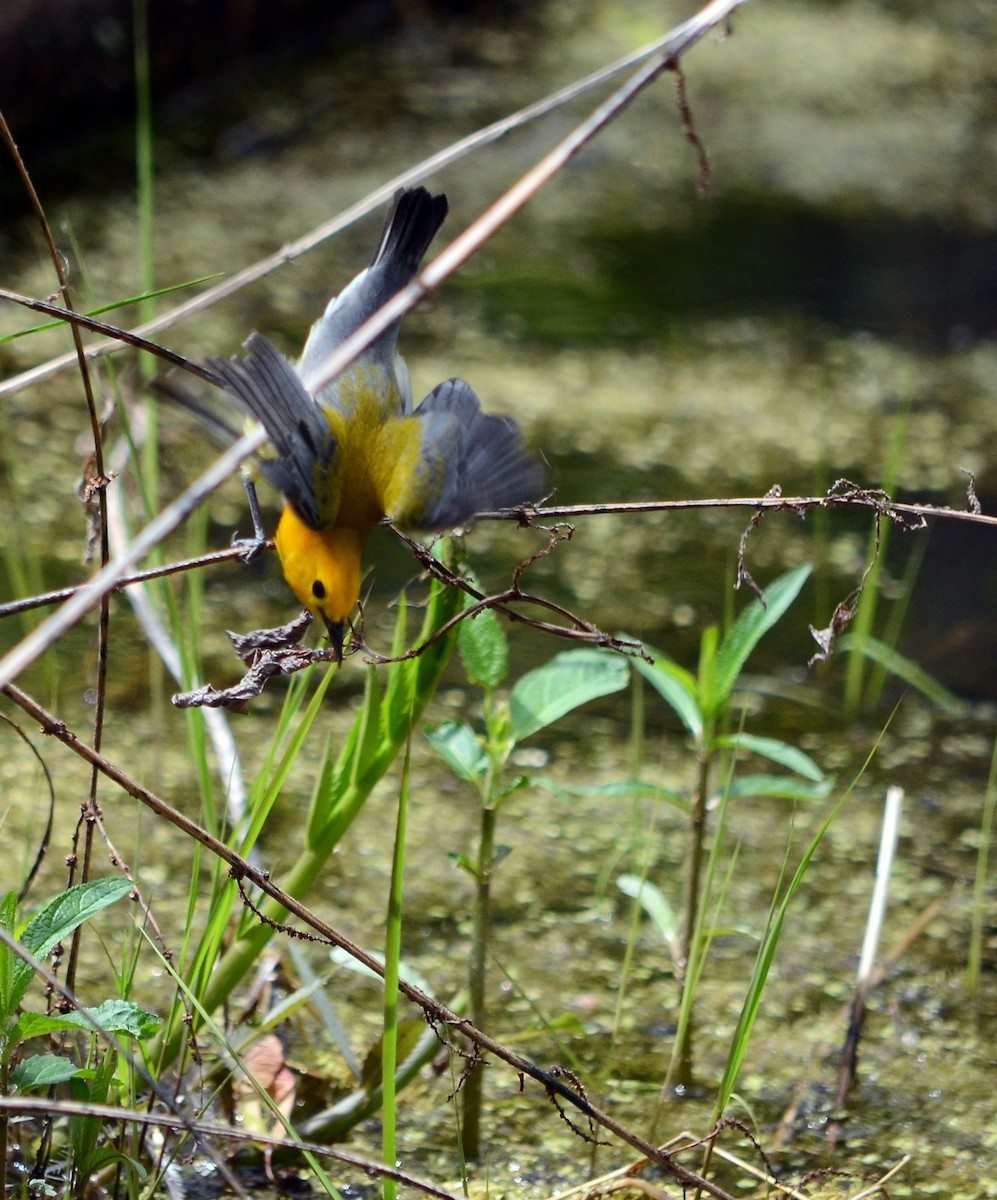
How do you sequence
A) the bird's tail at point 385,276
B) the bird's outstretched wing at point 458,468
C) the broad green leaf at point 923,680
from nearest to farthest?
1. the bird's outstretched wing at point 458,468
2. the bird's tail at point 385,276
3. the broad green leaf at point 923,680

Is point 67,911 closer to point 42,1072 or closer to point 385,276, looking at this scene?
point 42,1072

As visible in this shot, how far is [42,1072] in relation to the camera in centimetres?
129

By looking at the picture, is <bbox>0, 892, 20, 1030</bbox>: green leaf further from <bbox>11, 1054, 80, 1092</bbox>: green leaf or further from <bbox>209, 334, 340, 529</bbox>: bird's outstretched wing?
<bbox>209, 334, 340, 529</bbox>: bird's outstretched wing

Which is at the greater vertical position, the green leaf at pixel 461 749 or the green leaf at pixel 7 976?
the green leaf at pixel 461 749

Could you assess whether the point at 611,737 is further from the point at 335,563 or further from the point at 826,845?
the point at 335,563

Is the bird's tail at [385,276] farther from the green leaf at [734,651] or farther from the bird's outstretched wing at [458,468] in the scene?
the green leaf at [734,651]

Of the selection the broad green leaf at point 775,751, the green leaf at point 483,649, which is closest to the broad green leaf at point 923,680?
the broad green leaf at point 775,751

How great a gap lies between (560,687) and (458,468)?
0.27m

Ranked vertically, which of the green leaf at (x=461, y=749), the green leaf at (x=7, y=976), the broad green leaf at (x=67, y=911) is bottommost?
the green leaf at (x=7, y=976)

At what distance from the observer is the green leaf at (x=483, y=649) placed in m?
1.58

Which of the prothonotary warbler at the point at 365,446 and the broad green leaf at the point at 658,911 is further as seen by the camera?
the broad green leaf at the point at 658,911

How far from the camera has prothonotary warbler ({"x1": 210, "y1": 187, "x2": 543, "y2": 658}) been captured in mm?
1592

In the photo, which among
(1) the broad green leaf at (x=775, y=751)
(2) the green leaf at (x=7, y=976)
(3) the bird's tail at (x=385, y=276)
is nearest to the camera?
(2) the green leaf at (x=7, y=976)

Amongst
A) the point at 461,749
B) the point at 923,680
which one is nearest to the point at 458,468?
the point at 461,749
